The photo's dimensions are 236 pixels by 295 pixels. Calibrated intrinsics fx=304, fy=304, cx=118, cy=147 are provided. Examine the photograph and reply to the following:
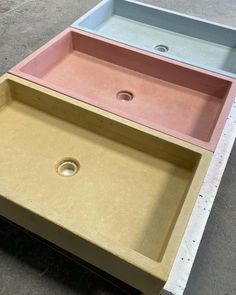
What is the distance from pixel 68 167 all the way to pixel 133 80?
16.4 inches

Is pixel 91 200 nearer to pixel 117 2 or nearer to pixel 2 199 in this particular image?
pixel 2 199

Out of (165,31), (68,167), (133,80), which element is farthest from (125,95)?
(165,31)

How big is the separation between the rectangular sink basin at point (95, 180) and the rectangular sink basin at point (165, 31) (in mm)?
492

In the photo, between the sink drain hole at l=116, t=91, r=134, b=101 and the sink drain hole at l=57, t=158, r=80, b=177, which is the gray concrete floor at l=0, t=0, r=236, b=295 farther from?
the sink drain hole at l=116, t=91, r=134, b=101

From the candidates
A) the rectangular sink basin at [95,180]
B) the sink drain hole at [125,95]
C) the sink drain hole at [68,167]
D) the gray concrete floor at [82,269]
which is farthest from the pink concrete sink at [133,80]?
the gray concrete floor at [82,269]

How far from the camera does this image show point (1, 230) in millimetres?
954

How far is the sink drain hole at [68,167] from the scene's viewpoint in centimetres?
79

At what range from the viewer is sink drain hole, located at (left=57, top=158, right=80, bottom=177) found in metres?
A: 0.79

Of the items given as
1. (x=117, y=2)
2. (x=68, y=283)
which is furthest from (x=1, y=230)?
(x=117, y=2)

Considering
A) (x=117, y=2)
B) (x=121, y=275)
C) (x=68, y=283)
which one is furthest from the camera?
(x=117, y=2)

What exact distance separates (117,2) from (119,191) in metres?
0.98

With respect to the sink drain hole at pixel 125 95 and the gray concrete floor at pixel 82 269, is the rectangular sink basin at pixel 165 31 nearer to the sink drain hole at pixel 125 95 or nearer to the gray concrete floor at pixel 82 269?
the sink drain hole at pixel 125 95

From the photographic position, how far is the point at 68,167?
0.81 m

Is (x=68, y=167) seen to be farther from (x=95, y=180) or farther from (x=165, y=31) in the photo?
(x=165, y=31)
